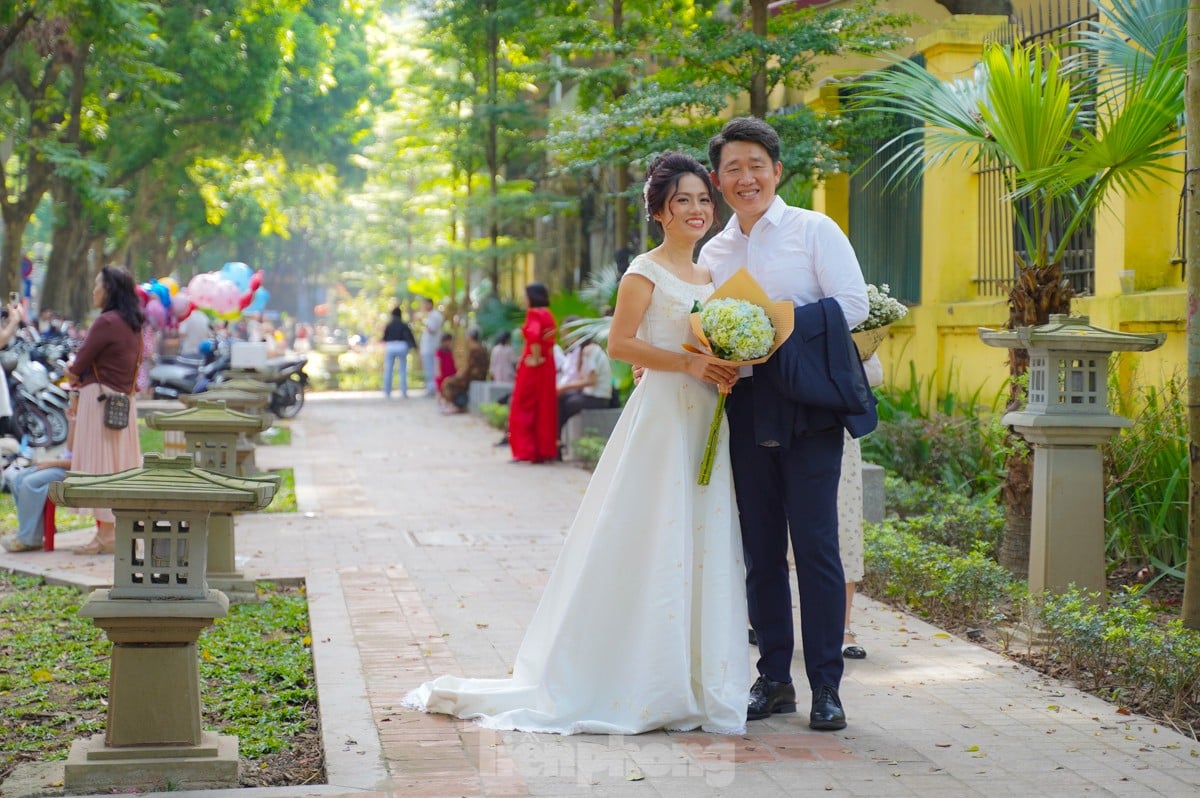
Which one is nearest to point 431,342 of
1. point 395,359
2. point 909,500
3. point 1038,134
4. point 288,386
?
point 395,359

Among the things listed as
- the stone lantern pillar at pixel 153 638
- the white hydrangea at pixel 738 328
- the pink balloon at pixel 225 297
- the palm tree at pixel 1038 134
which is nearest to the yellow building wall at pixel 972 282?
the palm tree at pixel 1038 134

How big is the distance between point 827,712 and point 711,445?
3.29 ft

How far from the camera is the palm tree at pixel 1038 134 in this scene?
272 inches

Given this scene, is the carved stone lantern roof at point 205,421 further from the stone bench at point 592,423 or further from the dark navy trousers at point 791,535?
the stone bench at point 592,423

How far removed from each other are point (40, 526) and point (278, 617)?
304 centimetres

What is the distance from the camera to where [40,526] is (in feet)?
31.9

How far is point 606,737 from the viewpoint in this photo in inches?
196

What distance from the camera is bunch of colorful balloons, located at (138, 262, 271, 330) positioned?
76.7 feet

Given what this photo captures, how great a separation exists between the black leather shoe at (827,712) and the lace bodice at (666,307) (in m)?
1.32

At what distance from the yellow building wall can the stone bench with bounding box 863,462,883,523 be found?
1225 millimetres

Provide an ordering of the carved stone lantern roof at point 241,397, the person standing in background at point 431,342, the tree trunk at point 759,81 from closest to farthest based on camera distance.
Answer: the carved stone lantern roof at point 241,397
the tree trunk at point 759,81
the person standing in background at point 431,342

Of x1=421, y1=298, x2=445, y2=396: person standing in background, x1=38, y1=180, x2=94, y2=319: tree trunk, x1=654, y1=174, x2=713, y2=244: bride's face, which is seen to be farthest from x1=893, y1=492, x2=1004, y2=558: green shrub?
x1=38, y1=180, x2=94, y2=319: tree trunk

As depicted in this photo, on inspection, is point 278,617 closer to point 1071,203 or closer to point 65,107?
point 1071,203

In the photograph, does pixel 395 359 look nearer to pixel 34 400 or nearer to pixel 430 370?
pixel 430 370
